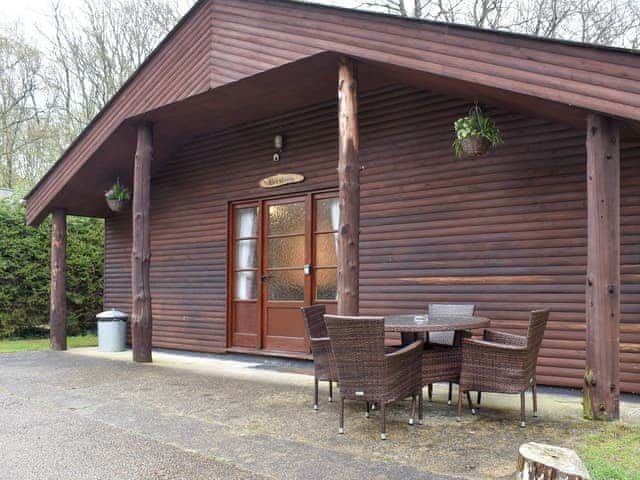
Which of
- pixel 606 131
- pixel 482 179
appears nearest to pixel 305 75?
pixel 482 179

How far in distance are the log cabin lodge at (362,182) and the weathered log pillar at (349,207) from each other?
0.02 meters

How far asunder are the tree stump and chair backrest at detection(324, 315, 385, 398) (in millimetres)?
1433

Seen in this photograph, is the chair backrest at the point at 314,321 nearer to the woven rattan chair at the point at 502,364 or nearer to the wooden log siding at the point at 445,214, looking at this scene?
the woven rattan chair at the point at 502,364

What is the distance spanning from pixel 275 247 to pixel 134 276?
174cm

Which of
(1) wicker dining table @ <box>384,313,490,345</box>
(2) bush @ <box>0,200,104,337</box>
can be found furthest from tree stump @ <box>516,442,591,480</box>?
(2) bush @ <box>0,200,104,337</box>

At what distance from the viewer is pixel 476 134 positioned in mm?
4746

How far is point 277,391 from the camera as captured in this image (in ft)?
16.2

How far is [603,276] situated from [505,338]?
2.95 ft

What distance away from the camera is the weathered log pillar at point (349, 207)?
4.69 meters

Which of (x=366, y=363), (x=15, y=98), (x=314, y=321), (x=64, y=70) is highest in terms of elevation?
(x=64, y=70)

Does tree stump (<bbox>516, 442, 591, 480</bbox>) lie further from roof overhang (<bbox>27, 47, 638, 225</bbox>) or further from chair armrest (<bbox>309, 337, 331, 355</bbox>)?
roof overhang (<bbox>27, 47, 638, 225</bbox>)

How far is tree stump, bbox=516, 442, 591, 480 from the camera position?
73.4 inches

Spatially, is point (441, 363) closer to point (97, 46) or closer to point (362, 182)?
point (362, 182)

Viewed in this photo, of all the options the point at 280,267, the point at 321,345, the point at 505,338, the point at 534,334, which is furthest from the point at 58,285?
the point at 534,334
